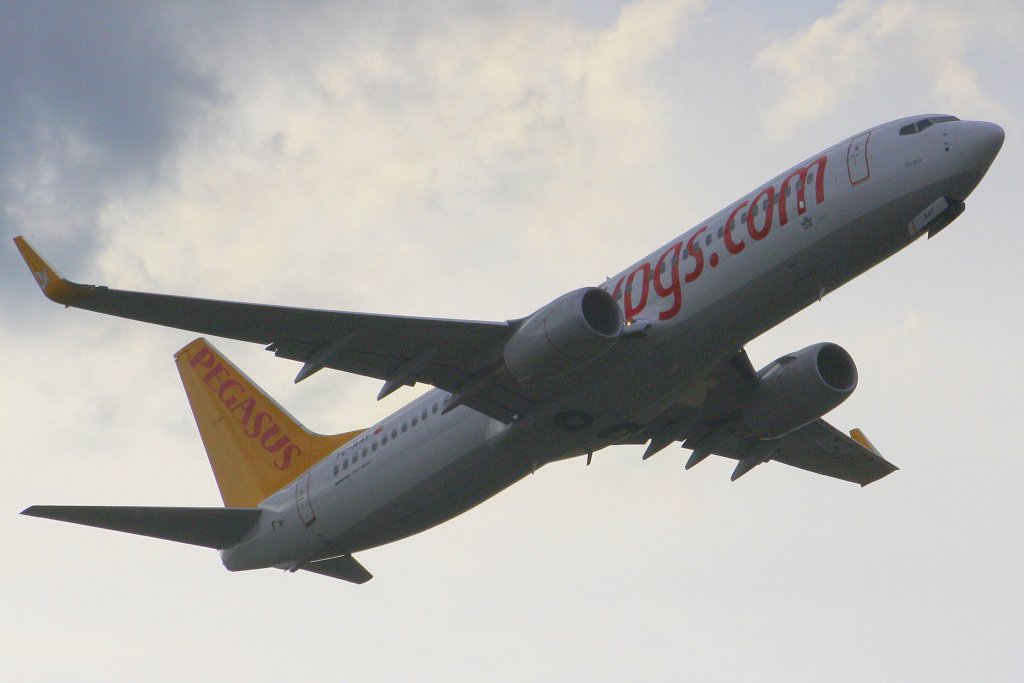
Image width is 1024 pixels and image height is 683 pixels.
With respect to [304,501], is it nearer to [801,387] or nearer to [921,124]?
[801,387]

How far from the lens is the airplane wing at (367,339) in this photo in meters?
25.2

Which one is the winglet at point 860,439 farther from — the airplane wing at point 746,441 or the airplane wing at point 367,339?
the airplane wing at point 367,339

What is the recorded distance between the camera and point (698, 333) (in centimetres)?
2694

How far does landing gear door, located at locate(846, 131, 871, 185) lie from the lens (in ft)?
86.5

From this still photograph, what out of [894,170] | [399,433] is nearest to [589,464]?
[399,433]

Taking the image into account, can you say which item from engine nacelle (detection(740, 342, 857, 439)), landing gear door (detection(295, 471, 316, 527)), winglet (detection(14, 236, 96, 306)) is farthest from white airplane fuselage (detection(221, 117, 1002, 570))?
winglet (detection(14, 236, 96, 306))

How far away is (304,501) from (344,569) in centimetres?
309

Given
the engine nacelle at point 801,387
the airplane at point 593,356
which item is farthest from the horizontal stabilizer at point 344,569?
the engine nacelle at point 801,387

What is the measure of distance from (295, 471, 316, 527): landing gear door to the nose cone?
1741cm

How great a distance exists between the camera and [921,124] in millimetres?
26578

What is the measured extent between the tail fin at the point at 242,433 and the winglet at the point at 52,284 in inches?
479

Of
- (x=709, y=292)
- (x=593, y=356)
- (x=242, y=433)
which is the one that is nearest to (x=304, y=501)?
(x=242, y=433)

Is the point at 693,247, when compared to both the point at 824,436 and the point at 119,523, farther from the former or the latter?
the point at 119,523

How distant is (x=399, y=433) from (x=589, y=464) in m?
4.61
